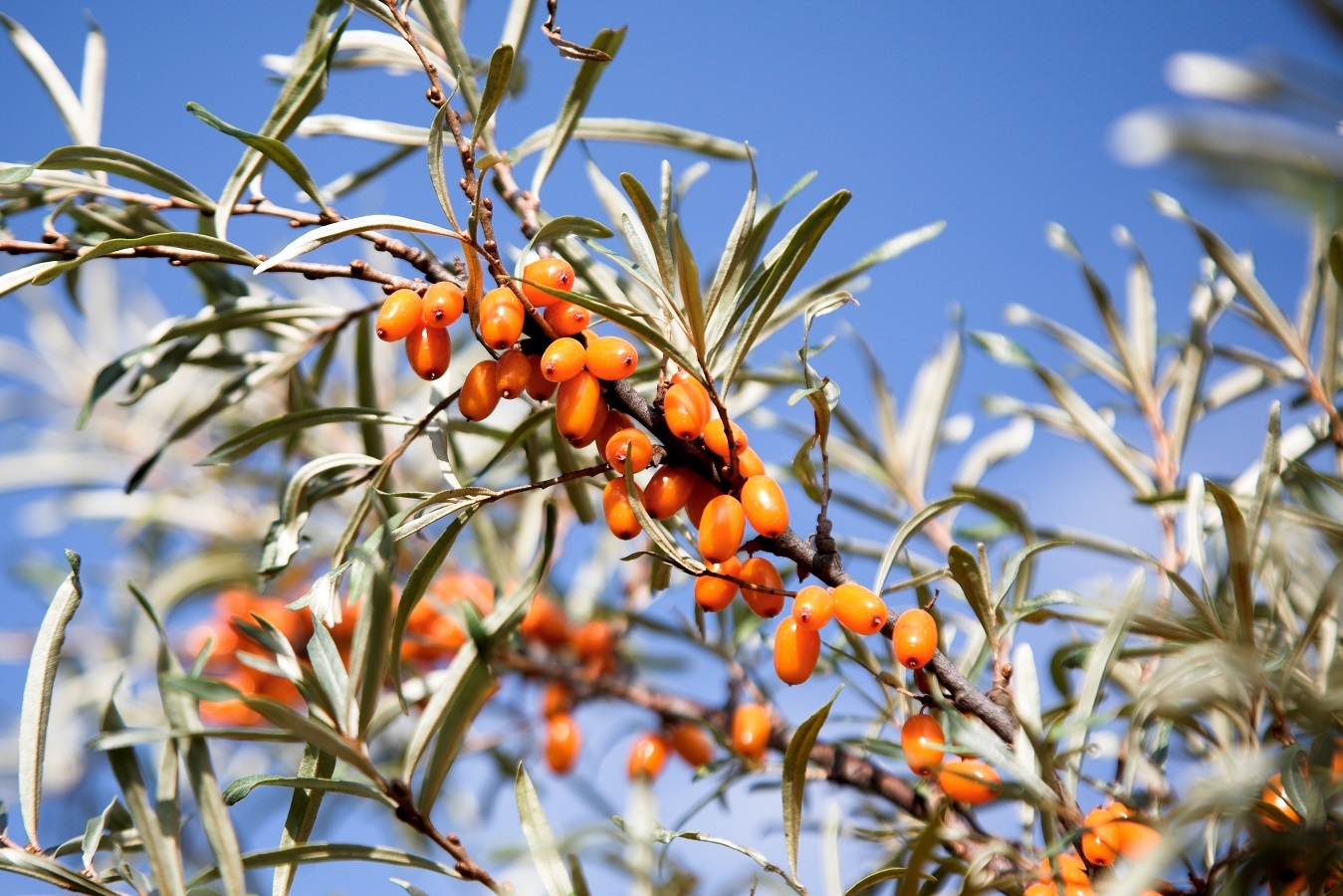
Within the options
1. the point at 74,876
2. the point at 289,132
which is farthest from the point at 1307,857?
the point at 289,132

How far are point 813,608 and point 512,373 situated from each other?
0.37 meters

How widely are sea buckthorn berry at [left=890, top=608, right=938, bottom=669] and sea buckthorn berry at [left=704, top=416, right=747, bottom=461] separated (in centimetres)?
24

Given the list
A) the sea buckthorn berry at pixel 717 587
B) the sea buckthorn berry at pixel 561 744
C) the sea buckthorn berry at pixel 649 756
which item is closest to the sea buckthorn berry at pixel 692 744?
the sea buckthorn berry at pixel 649 756

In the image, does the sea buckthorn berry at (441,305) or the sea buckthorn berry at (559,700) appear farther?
the sea buckthorn berry at (559,700)

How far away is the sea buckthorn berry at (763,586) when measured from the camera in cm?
98

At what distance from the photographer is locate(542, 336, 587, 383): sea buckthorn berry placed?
904 mm

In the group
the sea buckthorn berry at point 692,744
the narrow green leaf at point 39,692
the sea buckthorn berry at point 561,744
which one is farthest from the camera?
the sea buckthorn berry at point 561,744

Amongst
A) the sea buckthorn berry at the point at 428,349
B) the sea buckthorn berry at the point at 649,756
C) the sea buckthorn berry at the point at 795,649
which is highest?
the sea buckthorn berry at the point at 428,349

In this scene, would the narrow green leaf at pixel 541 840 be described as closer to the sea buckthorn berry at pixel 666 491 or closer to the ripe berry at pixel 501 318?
the sea buckthorn berry at pixel 666 491

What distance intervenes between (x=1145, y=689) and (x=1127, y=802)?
0.45 feet

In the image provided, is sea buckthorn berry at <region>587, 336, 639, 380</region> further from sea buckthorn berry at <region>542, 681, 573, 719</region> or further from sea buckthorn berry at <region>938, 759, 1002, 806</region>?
sea buckthorn berry at <region>542, 681, 573, 719</region>

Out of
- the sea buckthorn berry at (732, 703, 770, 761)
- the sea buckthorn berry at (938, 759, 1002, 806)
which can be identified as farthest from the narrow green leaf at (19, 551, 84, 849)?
the sea buckthorn berry at (732, 703, 770, 761)

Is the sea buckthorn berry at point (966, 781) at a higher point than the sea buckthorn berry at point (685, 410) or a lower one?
lower

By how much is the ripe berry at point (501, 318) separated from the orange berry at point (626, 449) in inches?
5.5
